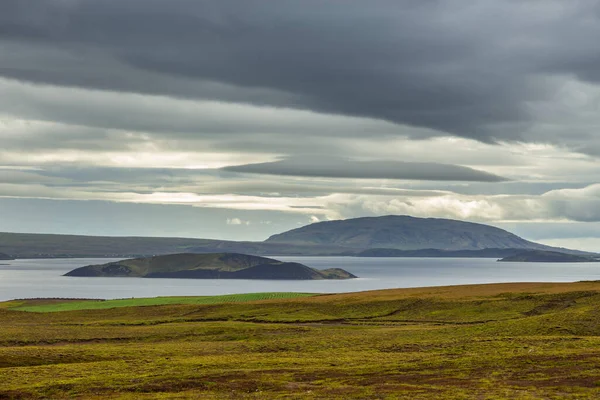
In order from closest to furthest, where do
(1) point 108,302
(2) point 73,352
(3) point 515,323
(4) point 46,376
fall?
(4) point 46,376 → (2) point 73,352 → (3) point 515,323 → (1) point 108,302

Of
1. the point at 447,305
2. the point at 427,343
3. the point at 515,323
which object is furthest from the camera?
the point at 447,305

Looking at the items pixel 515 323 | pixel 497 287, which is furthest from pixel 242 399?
pixel 497 287

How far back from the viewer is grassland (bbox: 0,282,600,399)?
170 feet

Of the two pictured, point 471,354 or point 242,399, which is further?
point 471,354

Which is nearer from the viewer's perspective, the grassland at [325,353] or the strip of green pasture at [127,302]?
the grassland at [325,353]

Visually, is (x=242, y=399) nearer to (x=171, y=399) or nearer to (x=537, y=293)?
(x=171, y=399)

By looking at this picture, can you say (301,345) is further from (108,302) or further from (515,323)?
(108,302)

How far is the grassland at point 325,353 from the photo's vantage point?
51.8 metres

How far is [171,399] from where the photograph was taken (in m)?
48.9

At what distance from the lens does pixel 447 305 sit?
138 metres

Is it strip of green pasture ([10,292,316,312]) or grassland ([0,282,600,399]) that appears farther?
strip of green pasture ([10,292,316,312])

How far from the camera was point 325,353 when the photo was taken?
246 ft

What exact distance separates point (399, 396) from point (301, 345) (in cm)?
3757

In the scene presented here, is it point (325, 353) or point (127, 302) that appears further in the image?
point (127, 302)
